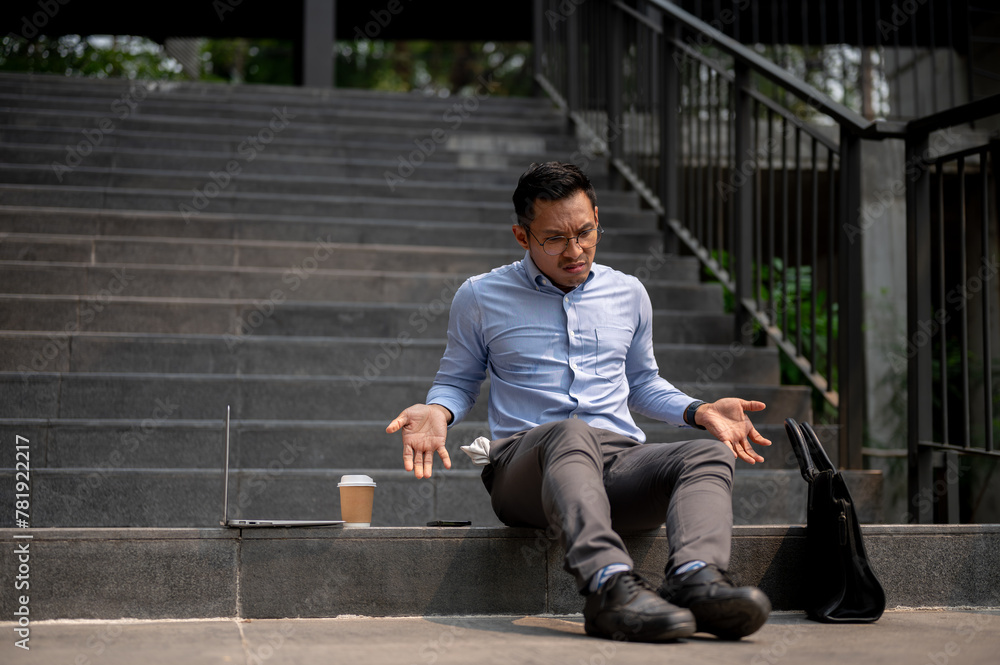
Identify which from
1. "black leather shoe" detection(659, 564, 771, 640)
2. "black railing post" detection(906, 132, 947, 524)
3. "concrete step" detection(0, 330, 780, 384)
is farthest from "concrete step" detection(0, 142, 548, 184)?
"black leather shoe" detection(659, 564, 771, 640)

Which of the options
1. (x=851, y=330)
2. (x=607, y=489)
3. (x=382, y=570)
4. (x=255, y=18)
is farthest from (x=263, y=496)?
(x=255, y=18)

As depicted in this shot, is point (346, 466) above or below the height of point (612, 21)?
below

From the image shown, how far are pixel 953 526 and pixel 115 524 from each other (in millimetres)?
2288

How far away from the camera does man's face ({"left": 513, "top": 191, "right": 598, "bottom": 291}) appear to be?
234 centimetres

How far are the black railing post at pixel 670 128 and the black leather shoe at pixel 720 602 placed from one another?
305 centimetres

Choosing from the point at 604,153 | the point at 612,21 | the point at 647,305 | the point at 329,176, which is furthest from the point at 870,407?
the point at 647,305

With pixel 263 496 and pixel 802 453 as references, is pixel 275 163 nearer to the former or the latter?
pixel 263 496

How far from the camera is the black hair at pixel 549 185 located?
91.6 inches

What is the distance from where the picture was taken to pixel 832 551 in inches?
88.5

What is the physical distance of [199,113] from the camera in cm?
578

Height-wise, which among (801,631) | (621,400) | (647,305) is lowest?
(801,631)

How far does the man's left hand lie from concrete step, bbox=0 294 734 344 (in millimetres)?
1846

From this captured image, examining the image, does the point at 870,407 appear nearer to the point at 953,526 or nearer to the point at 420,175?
the point at 420,175

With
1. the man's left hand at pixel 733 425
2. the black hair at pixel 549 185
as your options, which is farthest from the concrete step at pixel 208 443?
the black hair at pixel 549 185
